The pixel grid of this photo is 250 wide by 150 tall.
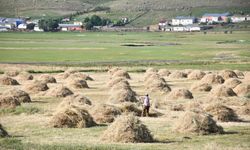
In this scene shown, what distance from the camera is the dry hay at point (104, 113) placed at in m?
30.9

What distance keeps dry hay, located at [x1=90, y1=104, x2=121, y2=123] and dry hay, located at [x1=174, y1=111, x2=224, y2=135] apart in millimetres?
4958

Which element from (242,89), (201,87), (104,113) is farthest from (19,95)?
(242,89)

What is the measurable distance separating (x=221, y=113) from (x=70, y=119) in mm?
8650

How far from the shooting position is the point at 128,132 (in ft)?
79.3

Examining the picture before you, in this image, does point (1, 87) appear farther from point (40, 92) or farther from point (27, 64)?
point (27, 64)

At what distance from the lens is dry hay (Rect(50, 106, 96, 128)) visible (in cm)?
2856

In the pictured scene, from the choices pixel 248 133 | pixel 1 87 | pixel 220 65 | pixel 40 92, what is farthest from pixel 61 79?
pixel 248 133

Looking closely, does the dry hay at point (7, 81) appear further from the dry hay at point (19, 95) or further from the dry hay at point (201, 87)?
the dry hay at point (201, 87)

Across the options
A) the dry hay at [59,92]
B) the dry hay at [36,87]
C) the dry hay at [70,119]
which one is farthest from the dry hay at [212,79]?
the dry hay at [70,119]

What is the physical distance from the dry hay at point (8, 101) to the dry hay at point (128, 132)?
1336 centimetres

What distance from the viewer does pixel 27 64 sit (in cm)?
8056

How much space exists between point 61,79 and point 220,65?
1145 inches

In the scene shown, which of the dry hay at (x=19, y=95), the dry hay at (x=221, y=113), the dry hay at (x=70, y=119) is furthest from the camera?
the dry hay at (x=19, y=95)

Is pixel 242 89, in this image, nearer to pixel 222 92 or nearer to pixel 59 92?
pixel 222 92
